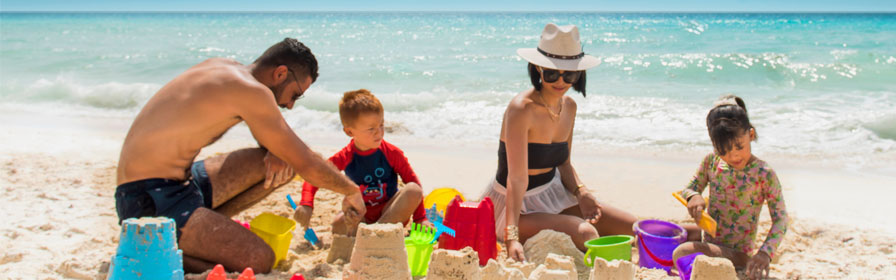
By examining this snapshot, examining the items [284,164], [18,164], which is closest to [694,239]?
[284,164]

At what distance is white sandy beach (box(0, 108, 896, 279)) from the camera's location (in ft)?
9.97

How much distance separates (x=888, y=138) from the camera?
6.55m

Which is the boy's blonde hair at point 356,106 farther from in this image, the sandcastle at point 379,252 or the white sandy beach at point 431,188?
the sandcastle at point 379,252

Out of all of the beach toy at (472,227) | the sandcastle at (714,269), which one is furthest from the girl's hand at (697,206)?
the sandcastle at (714,269)

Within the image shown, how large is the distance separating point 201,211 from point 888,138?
21.3 feet

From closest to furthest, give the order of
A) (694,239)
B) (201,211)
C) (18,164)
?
(201,211) → (694,239) → (18,164)

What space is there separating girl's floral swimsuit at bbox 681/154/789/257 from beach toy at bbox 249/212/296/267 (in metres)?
1.80

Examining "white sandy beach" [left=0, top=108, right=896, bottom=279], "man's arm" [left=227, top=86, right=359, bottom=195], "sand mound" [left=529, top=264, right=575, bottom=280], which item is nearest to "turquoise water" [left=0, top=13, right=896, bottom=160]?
"white sandy beach" [left=0, top=108, right=896, bottom=279]

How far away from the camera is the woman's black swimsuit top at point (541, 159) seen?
10.9 feet

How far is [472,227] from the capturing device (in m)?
2.83

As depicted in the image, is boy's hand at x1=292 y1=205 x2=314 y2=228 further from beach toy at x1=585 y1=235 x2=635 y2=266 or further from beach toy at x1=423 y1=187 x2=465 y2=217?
beach toy at x1=585 y1=235 x2=635 y2=266

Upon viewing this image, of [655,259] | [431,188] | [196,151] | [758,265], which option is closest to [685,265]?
[655,259]

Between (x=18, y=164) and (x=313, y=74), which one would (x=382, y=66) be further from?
(x=313, y=74)

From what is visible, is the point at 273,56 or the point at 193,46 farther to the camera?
the point at 193,46
